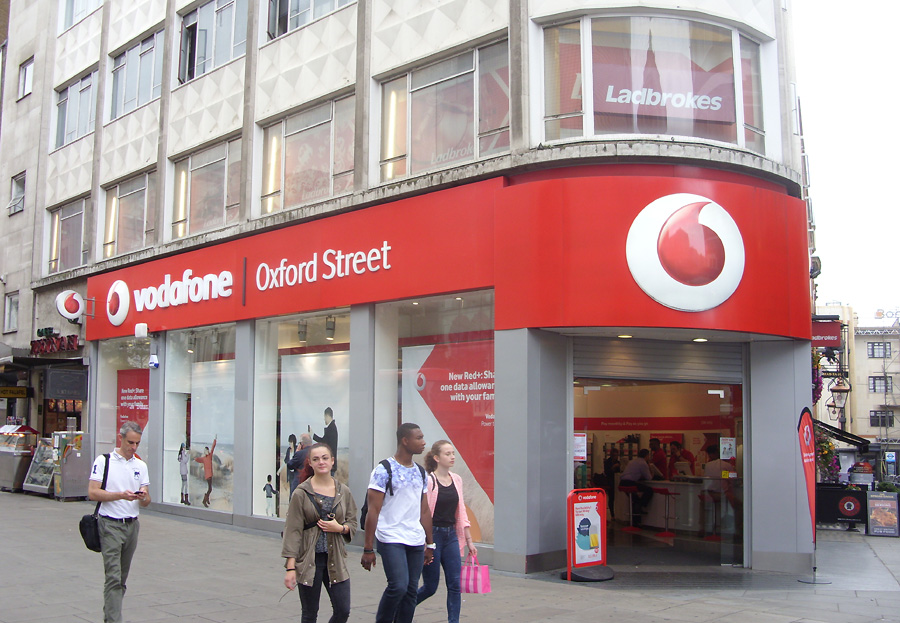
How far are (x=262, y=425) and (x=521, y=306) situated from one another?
6973 mm

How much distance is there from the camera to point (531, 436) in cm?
1127

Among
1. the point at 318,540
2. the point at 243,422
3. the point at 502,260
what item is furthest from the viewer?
the point at 243,422

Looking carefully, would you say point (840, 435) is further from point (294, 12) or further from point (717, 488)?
point (294, 12)

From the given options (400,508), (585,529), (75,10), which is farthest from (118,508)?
(75,10)

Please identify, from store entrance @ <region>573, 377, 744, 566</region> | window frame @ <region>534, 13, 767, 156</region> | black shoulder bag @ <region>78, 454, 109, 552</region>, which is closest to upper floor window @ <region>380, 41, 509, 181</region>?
window frame @ <region>534, 13, 767, 156</region>

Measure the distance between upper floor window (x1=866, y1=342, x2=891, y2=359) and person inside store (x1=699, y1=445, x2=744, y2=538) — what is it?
7978 centimetres

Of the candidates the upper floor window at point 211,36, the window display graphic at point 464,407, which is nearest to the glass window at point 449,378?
the window display graphic at point 464,407

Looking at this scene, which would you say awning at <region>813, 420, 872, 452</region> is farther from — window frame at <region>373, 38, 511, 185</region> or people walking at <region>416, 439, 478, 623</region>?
people walking at <region>416, 439, 478, 623</region>

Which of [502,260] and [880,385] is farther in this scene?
[880,385]

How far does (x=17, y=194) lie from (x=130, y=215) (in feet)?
25.6

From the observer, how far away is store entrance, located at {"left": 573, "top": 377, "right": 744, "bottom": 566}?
1264cm

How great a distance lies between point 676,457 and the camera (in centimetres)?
1551

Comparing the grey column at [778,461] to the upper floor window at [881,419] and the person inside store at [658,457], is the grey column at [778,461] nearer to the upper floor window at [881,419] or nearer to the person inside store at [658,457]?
the person inside store at [658,457]

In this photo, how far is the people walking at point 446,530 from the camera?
749cm
